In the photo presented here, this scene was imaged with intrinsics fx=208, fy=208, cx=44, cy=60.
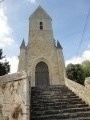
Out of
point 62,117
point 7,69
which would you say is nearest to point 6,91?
point 62,117

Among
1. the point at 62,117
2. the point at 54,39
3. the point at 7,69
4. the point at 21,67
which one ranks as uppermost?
the point at 54,39

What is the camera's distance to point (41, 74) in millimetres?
23047

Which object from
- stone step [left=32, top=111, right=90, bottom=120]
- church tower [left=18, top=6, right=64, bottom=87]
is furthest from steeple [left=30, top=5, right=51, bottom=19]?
stone step [left=32, top=111, right=90, bottom=120]

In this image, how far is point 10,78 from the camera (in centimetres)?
780

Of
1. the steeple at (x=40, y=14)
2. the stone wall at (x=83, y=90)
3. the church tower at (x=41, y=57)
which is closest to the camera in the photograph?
the stone wall at (x=83, y=90)

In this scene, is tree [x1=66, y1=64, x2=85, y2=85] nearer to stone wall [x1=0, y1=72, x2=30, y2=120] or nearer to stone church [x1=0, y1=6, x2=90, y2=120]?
stone church [x1=0, y1=6, x2=90, y2=120]

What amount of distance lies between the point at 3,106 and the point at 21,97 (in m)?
0.77

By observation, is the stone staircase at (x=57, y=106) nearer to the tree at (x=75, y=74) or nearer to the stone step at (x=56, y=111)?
the stone step at (x=56, y=111)

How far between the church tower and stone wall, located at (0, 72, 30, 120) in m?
13.8

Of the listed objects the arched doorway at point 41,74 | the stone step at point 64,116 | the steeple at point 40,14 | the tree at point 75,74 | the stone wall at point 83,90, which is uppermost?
the steeple at point 40,14

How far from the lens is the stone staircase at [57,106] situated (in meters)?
8.88

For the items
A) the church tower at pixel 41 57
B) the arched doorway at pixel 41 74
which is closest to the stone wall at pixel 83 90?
the church tower at pixel 41 57

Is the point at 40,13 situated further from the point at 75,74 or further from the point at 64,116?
the point at 64,116

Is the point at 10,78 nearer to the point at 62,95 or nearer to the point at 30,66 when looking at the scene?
the point at 62,95
